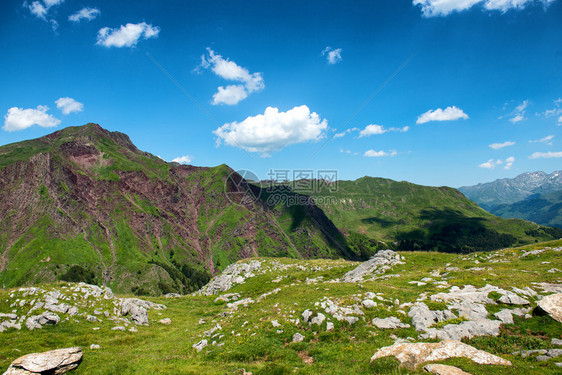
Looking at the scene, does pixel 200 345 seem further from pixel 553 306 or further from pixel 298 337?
pixel 553 306

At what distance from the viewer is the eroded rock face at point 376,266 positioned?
46.4m

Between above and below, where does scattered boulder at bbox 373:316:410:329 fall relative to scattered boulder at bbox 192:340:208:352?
above

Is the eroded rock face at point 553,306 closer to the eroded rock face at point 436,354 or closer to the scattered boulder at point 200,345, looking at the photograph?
the eroded rock face at point 436,354

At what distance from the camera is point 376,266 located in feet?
160

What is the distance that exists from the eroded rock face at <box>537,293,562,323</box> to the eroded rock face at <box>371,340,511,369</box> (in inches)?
470

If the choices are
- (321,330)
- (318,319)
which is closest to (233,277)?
(318,319)

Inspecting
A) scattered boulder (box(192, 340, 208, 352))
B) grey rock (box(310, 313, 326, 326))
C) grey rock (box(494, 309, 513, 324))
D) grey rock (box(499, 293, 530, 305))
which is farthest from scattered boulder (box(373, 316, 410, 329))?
scattered boulder (box(192, 340, 208, 352))

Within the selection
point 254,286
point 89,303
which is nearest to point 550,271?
point 254,286

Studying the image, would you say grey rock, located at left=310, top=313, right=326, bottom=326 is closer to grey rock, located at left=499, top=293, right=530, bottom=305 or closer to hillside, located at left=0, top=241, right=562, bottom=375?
hillside, located at left=0, top=241, right=562, bottom=375

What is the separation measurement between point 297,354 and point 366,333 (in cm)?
628

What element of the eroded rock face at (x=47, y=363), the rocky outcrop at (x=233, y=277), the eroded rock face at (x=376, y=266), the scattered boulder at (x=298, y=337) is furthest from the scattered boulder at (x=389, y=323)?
the rocky outcrop at (x=233, y=277)

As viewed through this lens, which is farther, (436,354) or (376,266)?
(376,266)

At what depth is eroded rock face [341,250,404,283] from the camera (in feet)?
152

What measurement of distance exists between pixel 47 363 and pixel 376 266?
47654 millimetres
